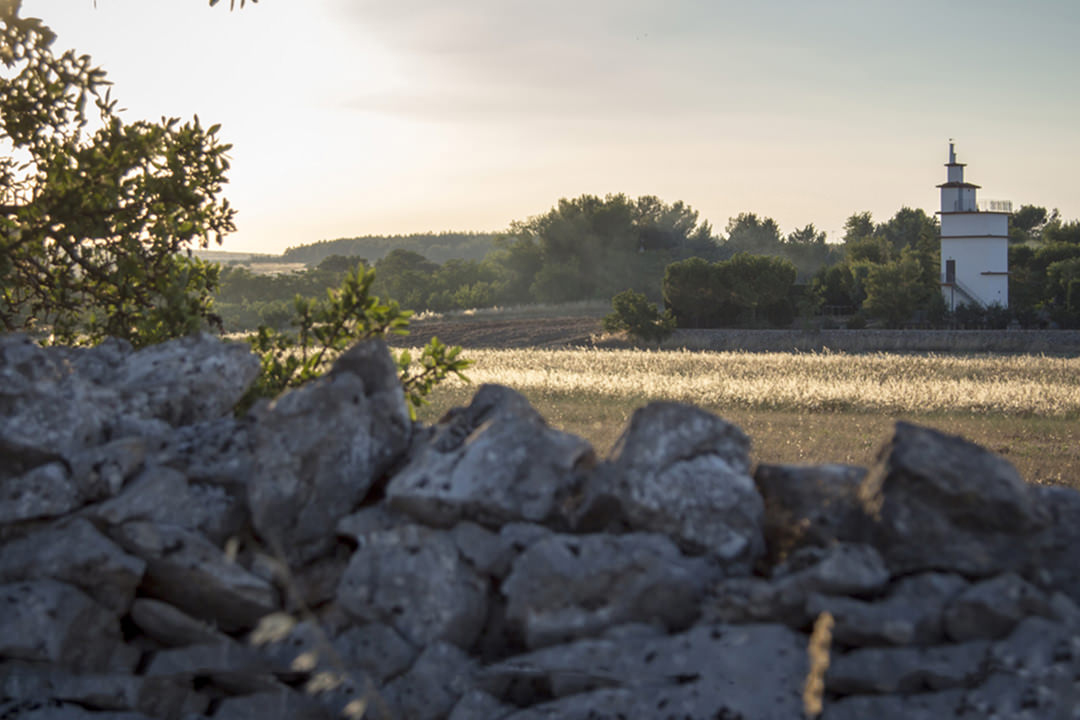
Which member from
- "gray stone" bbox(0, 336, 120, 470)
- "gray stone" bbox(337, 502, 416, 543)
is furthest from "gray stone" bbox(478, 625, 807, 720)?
"gray stone" bbox(0, 336, 120, 470)

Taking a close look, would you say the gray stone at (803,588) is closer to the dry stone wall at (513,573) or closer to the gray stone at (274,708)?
the dry stone wall at (513,573)

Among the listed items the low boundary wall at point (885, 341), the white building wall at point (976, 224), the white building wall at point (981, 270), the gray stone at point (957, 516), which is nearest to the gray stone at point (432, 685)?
the gray stone at point (957, 516)

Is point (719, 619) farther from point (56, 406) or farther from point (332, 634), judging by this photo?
point (56, 406)

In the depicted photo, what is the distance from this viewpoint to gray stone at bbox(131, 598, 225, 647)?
12.2 ft

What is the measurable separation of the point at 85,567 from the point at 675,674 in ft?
8.38

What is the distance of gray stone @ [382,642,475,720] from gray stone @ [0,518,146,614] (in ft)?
4.09

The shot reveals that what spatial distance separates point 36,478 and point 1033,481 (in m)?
13.3

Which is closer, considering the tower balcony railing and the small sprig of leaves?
the small sprig of leaves

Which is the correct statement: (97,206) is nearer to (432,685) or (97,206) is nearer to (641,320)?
(432,685)

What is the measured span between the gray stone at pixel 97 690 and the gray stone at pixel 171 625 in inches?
7.5

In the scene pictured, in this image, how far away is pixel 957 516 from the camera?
134 inches

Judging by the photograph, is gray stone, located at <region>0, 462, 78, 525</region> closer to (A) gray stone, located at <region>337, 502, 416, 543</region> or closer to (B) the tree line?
(A) gray stone, located at <region>337, 502, 416, 543</region>

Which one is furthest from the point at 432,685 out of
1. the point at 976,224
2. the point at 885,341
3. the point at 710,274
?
the point at 976,224

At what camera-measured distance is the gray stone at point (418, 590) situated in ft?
12.0
